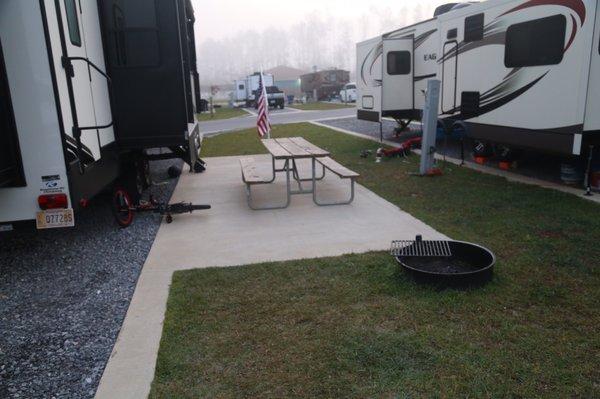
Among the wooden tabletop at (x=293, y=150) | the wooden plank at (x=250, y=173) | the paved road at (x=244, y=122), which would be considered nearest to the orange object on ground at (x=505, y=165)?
the wooden tabletop at (x=293, y=150)

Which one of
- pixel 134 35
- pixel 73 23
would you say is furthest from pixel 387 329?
pixel 134 35

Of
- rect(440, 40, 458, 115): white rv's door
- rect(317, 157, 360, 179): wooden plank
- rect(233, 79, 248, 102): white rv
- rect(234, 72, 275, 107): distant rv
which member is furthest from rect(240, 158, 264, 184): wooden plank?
rect(233, 79, 248, 102): white rv

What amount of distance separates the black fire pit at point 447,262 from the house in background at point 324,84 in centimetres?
4237

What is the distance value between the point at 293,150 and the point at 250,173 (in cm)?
77

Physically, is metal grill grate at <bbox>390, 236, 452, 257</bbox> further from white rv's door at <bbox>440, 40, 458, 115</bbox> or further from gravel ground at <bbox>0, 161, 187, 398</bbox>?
white rv's door at <bbox>440, 40, 458, 115</bbox>

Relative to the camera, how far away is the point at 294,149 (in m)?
7.25

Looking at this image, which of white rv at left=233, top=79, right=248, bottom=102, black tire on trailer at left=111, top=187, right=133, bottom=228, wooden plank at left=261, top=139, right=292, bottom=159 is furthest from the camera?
white rv at left=233, top=79, right=248, bottom=102

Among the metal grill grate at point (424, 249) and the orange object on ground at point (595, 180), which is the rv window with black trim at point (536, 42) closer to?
the orange object on ground at point (595, 180)

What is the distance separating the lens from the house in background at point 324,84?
4621 centimetres

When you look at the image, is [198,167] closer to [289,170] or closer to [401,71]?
[289,170]

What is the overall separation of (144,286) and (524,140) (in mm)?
6039

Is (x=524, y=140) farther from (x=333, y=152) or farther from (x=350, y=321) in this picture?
(x=350, y=321)

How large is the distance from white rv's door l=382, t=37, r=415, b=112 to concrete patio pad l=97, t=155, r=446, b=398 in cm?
536

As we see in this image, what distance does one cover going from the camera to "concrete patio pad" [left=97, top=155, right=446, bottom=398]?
10.5ft
